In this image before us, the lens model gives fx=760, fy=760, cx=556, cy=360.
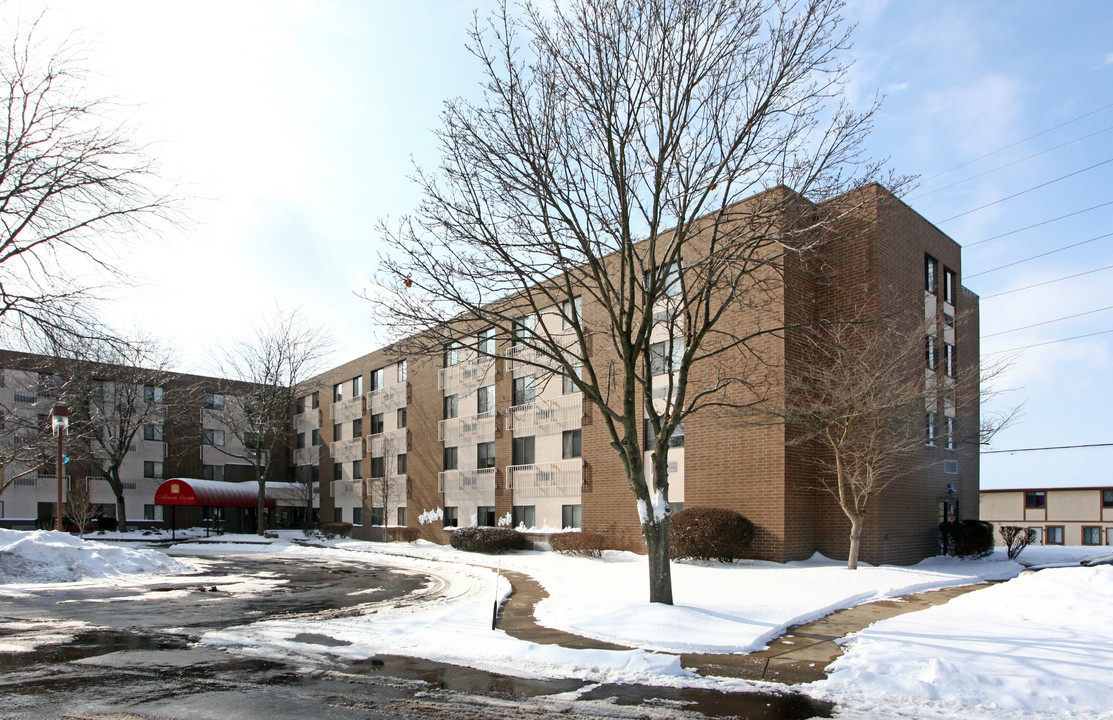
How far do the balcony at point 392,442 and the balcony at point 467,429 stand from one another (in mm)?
4525

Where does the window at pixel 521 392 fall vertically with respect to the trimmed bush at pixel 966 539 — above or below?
above

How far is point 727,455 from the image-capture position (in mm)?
22000

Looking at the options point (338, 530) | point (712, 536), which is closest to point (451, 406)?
point (338, 530)

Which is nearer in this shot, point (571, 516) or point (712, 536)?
point (712, 536)

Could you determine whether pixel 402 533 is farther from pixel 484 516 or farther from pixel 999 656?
pixel 999 656

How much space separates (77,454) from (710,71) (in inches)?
1810

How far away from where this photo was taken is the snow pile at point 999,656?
7207 mm

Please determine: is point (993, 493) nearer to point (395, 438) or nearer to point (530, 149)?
point (395, 438)

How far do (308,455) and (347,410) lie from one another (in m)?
7.46

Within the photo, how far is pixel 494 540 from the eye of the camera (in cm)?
2888

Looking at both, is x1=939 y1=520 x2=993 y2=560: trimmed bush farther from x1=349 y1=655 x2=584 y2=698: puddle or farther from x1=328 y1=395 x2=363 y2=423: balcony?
x1=328 y1=395 x2=363 y2=423: balcony

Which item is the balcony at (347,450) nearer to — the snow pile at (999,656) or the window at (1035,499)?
the window at (1035,499)

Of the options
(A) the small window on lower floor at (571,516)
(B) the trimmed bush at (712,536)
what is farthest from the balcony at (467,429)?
(B) the trimmed bush at (712,536)

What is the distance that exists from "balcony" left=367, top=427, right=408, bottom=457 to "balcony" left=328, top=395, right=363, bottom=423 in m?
3.73
